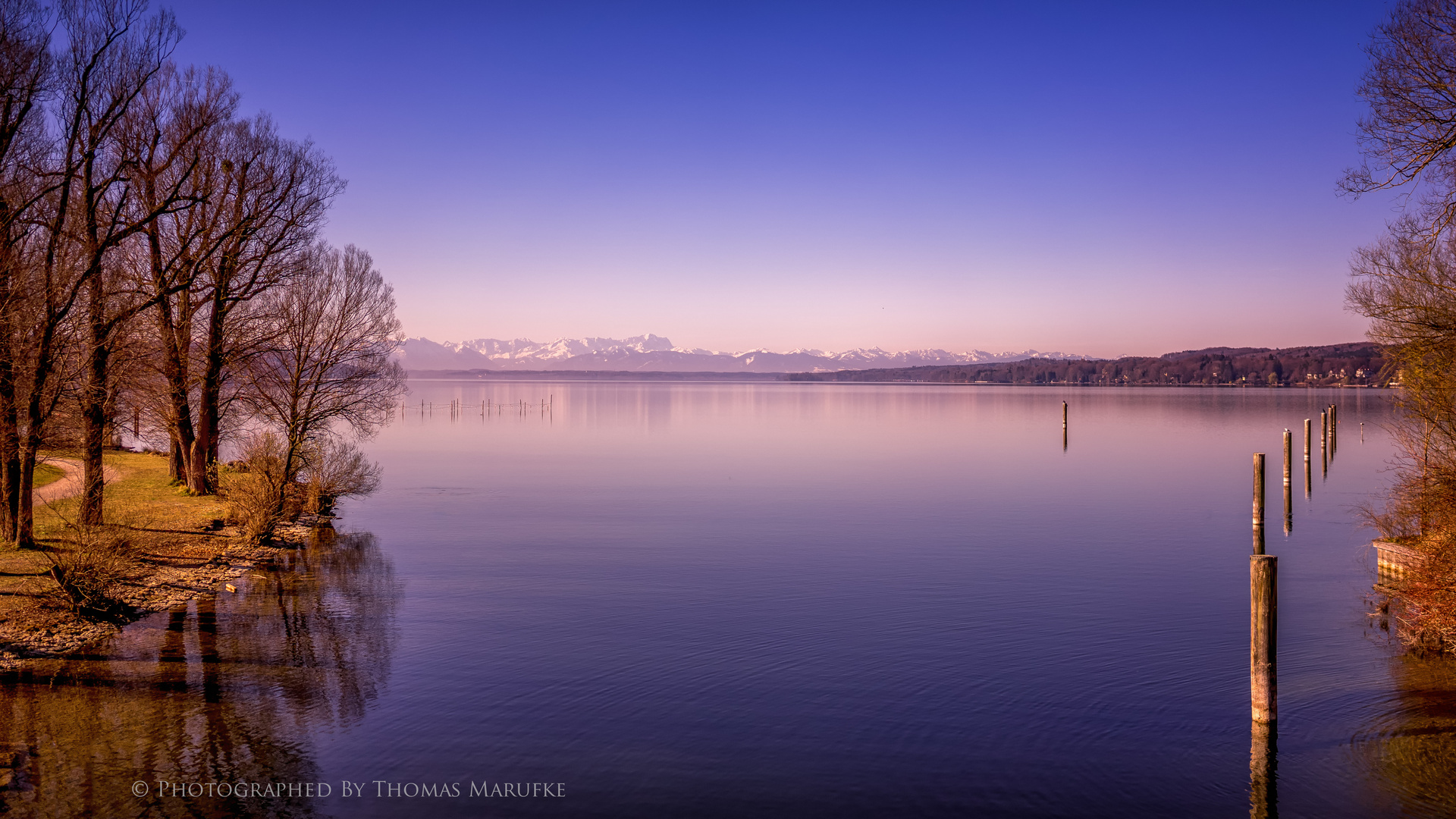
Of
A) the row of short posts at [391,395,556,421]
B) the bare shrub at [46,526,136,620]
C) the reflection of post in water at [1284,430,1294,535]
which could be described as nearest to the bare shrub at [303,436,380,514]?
the bare shrub at [46,526,136,620]

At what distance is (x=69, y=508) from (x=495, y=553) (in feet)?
33.5

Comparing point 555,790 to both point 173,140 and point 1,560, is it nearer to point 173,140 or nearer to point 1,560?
point 1,560

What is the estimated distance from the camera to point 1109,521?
103 ft

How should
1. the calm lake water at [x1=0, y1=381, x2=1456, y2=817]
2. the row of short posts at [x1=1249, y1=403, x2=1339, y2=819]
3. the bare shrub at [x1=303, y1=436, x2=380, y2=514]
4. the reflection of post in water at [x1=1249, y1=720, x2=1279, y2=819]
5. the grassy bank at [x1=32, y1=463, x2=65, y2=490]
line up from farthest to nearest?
the bare shrub at [x1=303, y1=436, x2=380, y2=514] → the grassy bank at [x1=32, y1=463, x2=65, y2=490] → the row of short posts at [x1=1249, y1=403, x2=1339, y2=819] → the calm lake water at [x1=0, y1=381, x2=1456, y2=817] → the reflection of post in water at [x1=1249, y1=720, x2=1279, y2=819]

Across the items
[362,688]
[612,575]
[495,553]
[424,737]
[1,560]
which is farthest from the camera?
[495,553]

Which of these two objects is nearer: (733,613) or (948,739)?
(948,739)

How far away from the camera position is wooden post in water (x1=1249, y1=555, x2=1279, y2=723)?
11.9 metres

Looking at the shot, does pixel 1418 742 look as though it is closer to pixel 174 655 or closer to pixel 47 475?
pixel 174 655

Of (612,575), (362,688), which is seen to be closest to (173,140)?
(612,575)

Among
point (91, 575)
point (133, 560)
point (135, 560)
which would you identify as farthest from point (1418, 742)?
point (135, 560)

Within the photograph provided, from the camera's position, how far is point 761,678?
14750 mm

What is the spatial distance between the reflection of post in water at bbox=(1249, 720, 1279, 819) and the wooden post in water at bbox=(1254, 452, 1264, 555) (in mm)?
10023

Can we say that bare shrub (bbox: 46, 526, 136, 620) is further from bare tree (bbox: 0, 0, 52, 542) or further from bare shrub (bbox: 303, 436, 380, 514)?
bare shrub (bbox: 303, 436, 380, 514)

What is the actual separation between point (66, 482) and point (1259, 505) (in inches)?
1331
